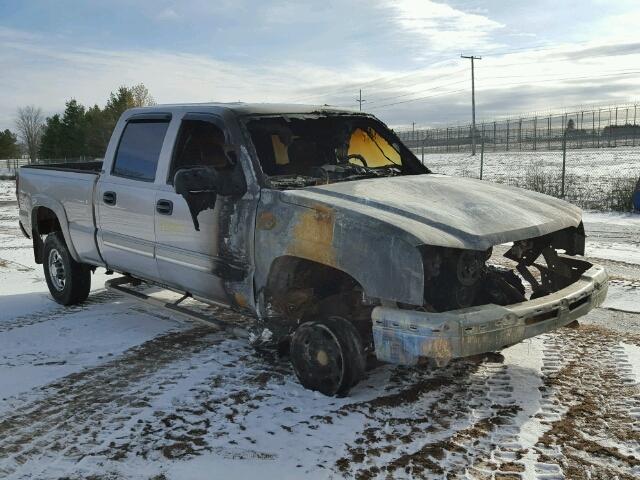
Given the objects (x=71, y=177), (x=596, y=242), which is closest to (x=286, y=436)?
(x=71, y=177)

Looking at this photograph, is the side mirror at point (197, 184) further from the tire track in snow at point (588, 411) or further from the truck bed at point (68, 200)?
the tire track in snow at point (588, 411)

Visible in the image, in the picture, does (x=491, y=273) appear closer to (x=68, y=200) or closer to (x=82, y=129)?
(x=68, y=200)

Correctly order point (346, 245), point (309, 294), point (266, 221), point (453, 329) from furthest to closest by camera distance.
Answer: point (309, 294), point (266, 221), point (346, 245), point (453, 329)

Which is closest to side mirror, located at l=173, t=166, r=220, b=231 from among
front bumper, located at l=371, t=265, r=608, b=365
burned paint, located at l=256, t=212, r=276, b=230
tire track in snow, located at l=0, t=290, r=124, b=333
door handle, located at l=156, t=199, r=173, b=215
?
burned paint, located at l=256, t=212, r=276, b=230

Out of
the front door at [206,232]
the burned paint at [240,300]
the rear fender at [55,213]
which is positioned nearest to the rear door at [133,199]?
the front door at [206,232]

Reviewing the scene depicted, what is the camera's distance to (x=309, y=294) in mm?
4238

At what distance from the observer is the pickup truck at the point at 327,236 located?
3.49 m

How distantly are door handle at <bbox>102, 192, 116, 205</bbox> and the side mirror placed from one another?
4.65 feet

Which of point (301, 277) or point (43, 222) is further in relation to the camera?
point (43, 222)

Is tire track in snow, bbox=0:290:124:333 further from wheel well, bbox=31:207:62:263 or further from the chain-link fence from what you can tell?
the chain-link fence

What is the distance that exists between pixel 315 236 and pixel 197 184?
2.86ft

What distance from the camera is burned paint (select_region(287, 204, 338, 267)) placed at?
3.69 m

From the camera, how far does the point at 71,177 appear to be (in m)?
6.09

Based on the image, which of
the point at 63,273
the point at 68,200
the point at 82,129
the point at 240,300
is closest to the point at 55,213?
the point at 68,200
